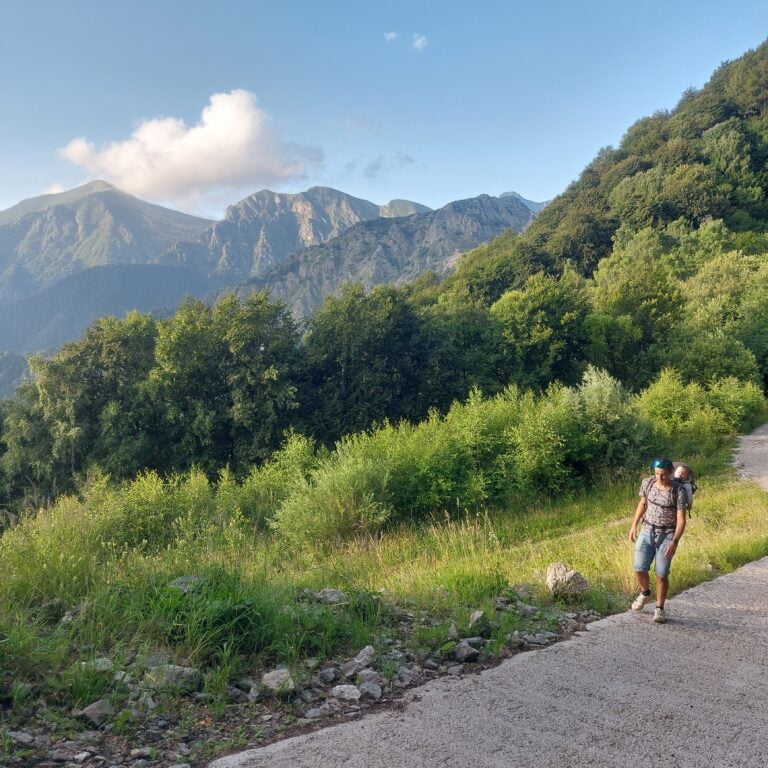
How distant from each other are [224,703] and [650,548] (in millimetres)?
4726

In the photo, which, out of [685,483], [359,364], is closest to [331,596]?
[685,483]

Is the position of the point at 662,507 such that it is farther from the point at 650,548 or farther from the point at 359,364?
the point at 359,364

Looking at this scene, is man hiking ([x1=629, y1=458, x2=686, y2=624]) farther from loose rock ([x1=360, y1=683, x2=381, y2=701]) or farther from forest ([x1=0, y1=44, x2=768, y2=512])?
forest ([x1=0, y1=44, x2=768, y2=512])

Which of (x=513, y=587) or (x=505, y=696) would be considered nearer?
(x=505, y=696)

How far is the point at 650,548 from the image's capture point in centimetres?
609

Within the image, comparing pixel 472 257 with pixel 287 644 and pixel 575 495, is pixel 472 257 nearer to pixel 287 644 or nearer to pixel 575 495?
pixel 575 495

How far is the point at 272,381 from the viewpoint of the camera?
29.0m

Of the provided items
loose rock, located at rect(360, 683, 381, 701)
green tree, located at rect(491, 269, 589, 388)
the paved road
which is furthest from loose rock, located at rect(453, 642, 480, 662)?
green tree, located at rect(491, 269, 589, 388)

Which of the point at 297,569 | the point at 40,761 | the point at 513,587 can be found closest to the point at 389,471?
the point at 297,569

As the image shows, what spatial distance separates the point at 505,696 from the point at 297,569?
5.31 metres

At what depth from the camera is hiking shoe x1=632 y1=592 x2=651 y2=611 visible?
19.0ft

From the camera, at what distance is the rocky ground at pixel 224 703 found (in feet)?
10.9

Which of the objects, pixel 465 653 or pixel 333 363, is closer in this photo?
pixel 465 653

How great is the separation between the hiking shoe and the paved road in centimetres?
47
